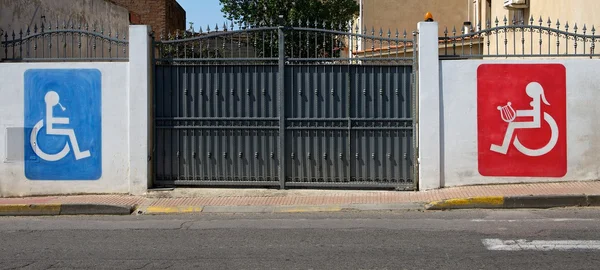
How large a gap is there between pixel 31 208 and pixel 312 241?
4676 mm

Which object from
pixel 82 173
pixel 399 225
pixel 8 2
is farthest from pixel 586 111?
pixel 8 2

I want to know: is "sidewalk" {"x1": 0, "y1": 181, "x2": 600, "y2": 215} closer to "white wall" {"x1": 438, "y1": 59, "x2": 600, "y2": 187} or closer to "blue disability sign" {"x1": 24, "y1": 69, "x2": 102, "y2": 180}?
"white wall" {"x1": 438, "y1": 59, "x2": 600, "y2": 187}

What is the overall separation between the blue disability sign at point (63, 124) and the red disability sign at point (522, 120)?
6126mm

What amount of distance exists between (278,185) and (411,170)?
7.03ft

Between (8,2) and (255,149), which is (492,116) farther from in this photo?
(8,2)

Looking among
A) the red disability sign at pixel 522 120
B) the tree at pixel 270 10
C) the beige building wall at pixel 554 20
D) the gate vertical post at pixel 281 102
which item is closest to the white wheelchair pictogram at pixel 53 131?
the gate vertical post at pixel 281 102

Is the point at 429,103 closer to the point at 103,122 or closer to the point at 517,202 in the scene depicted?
the point at 517,202

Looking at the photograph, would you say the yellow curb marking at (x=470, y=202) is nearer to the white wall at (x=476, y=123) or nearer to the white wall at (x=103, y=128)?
the white wall at (x=476, y=123)

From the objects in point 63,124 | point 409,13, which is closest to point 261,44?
point 63,124

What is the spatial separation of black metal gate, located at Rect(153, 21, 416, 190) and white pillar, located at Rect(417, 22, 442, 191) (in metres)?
0.21

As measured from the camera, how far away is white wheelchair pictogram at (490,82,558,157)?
33.7 feet

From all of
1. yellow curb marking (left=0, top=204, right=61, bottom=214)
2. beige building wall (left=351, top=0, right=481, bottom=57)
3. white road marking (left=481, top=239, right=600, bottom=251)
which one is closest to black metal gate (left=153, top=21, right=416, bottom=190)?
yellow curb marking (left=0, top=204, right=61, bottom=214)

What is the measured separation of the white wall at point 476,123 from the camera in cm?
1027

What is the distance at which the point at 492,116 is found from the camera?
10.3m
